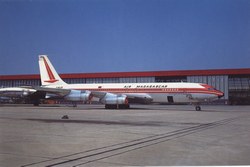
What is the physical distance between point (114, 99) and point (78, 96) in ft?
16.9

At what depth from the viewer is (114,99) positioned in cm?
4475

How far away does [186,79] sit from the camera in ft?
240

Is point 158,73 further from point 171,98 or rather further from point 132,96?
point 171,98

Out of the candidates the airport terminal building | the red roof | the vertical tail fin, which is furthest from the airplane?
the airport terminal building

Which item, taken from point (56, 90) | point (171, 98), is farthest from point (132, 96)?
point (56, 90)

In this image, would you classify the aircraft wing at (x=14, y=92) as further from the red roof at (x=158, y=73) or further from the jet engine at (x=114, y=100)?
the jet engine at (x=114, y=100)

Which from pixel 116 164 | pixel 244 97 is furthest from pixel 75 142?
pixel 244 97

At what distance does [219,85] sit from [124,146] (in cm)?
6198

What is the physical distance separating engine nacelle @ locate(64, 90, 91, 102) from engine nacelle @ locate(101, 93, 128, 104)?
224cm

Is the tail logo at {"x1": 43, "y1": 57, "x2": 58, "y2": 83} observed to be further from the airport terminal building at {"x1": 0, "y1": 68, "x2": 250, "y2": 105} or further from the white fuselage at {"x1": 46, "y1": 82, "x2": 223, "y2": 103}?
the airport terminal building at {"x1": 0, "y1": 68, "x2": 250, "y2": 105}

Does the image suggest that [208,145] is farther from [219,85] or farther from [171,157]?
[219,85]

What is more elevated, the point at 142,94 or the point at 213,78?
the point at 213,78

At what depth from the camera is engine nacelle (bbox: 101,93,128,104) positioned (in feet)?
145

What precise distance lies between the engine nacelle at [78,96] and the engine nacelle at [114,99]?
7.35 ft
